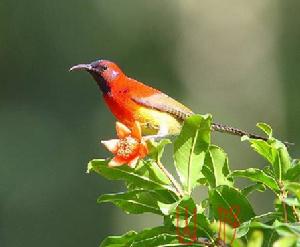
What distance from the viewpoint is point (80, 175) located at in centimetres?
967

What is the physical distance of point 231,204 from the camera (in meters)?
1.61

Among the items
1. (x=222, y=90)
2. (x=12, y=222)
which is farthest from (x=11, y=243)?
(x=222, y=90)

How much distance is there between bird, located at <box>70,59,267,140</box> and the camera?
6.96 feet

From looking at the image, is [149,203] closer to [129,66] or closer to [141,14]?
[129,66]

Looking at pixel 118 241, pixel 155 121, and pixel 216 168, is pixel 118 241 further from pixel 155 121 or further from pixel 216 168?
pixel 155 121

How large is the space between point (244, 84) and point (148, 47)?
3.58 feet

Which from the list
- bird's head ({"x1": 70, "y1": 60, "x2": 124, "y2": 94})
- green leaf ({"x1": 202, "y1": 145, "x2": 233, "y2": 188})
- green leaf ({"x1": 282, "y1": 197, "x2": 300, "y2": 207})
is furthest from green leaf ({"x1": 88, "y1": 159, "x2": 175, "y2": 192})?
bird's head ({"x1": 70, "y1": 60, "x2": 124, "y2": 94})

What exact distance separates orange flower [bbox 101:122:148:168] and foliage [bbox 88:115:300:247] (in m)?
0.02

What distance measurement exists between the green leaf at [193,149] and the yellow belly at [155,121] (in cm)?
41

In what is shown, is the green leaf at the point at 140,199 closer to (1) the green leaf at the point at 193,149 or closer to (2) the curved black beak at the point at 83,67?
(1) the green leaf at the point at 193,149

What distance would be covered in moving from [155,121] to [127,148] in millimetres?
574

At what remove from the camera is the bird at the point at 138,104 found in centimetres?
212

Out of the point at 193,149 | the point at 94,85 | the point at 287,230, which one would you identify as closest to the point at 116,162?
the point at 193,149

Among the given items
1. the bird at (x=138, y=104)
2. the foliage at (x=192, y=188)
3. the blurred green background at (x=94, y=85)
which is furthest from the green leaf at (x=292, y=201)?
the blurred green background at (x=94, y=85)
